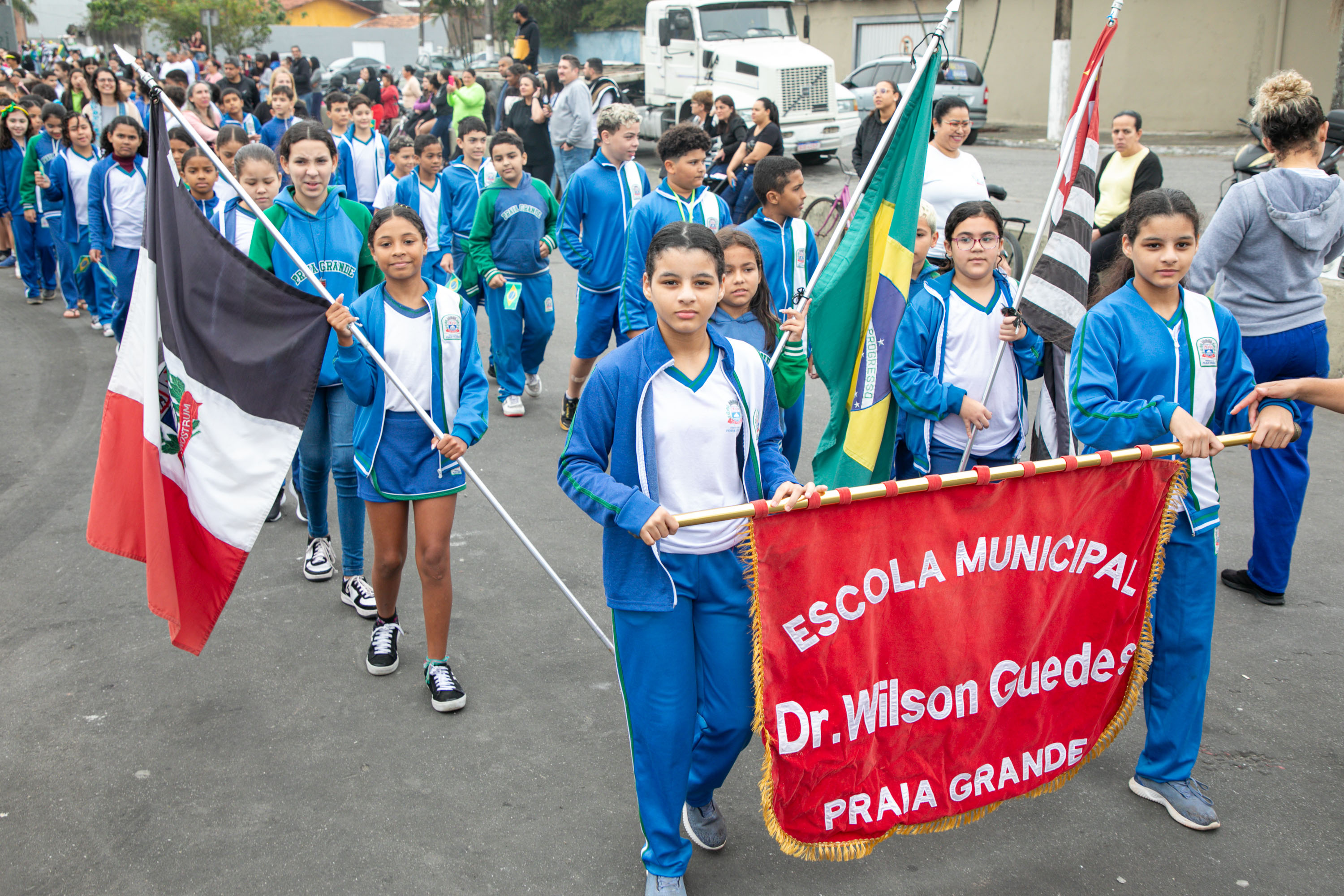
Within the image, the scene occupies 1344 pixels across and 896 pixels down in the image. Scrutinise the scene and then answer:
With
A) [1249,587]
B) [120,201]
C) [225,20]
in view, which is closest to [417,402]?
[1249,587]

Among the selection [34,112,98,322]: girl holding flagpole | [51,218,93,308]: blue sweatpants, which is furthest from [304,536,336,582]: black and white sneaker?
[51,218,93,308]: blue sweatpants

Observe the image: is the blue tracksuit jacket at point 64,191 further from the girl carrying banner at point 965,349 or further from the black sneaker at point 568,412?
the girl carrying banner at point 965,349

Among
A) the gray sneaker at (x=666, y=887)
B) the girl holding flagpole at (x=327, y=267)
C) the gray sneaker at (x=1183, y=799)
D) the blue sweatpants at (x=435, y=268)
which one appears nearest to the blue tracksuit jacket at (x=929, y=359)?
the gray sneaker at (x=1183, y=799)

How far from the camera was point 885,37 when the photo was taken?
32469mm

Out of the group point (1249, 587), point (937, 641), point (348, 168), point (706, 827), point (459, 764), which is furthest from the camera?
point (348, 168)

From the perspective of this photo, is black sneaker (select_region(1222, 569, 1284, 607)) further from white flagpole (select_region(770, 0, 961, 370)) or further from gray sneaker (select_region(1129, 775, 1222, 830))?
white flagpole (select_region(770, 0, 961, 370))

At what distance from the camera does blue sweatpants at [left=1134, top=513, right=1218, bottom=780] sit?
3354mm

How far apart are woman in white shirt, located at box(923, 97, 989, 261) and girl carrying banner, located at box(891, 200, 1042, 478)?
8.77 ft

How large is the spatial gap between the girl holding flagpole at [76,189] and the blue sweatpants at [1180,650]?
378 inches

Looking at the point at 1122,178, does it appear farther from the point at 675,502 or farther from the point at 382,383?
the point at 675,502

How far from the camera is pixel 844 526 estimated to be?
9.23 ft

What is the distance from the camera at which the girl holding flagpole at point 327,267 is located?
16.0 feet

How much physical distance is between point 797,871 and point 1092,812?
1.02 m

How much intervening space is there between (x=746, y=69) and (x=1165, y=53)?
12.7 meters
